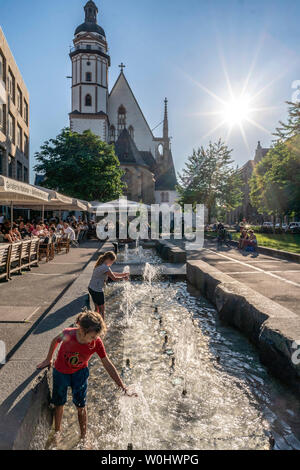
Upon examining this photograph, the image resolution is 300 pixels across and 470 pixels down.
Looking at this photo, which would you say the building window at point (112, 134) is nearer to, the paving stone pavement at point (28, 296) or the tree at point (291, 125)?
the tree at point (291, 125)

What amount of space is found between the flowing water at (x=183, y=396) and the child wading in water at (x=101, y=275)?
0.68 metres

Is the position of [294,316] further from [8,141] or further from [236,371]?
[8,141]

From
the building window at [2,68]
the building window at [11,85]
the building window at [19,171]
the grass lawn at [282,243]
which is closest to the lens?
the grass lawn at [282,243]

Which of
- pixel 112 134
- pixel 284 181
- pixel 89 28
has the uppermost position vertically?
pixel 89 28

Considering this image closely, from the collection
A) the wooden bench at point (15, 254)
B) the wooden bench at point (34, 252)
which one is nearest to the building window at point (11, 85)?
the wooden bench at point (34, 252)

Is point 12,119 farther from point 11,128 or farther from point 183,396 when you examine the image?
point 183,396

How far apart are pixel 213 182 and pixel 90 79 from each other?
29193 mm

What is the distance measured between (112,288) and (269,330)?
5668mm

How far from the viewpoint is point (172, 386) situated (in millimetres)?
4480

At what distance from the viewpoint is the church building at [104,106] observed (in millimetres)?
57812

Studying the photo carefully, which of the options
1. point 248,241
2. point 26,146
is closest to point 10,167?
point 26,146

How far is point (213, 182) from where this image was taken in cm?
4525

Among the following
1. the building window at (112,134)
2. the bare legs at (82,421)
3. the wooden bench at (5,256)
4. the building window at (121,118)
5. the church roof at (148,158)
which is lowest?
the bare legs at (82,421)

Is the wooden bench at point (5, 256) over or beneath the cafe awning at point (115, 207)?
beneath
